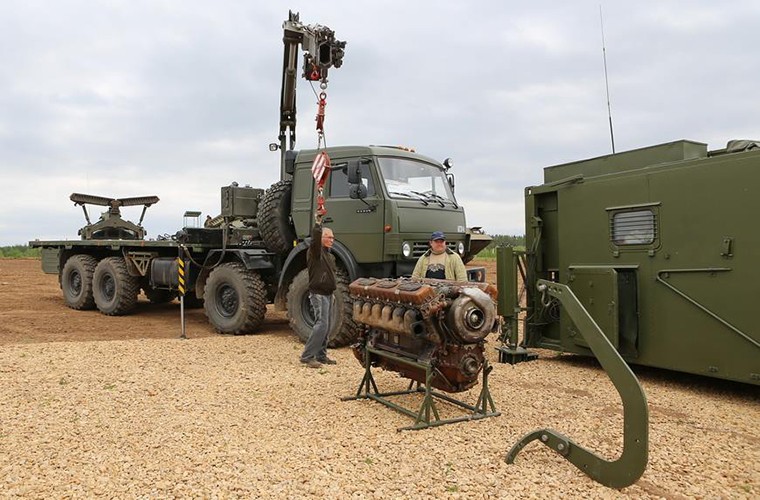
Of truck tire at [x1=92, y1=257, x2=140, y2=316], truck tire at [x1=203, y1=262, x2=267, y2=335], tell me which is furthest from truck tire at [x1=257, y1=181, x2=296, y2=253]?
truck tire at [x1=92, y1=257, x2=140, y2=316]

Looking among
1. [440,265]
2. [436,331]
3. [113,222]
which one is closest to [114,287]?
[113,222]

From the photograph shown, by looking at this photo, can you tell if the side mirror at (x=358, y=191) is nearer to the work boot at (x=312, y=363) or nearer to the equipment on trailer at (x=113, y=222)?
the work boot at (x=312, y=363)

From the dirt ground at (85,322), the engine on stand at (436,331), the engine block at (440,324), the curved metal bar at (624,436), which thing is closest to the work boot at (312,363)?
the engine on stand at (436,331)

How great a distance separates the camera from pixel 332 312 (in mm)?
9047

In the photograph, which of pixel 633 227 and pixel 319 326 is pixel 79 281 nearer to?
pixel 319 326

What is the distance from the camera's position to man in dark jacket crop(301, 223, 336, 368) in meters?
7.53

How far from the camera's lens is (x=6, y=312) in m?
14.0

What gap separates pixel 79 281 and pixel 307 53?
8826mm

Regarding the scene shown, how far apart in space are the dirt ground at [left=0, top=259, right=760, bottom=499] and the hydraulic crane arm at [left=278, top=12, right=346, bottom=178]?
4.38m

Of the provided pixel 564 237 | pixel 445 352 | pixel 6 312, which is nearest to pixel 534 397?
pixel 445 352

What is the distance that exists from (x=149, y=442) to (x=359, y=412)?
184 cm

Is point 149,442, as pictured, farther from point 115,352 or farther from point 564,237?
point 564,237

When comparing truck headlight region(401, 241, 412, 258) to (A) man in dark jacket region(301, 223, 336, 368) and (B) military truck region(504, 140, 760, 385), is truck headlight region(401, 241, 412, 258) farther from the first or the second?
(B) military truck region(504, 140, 760, 385)

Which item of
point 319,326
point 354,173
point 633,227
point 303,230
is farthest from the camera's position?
point 303,230
